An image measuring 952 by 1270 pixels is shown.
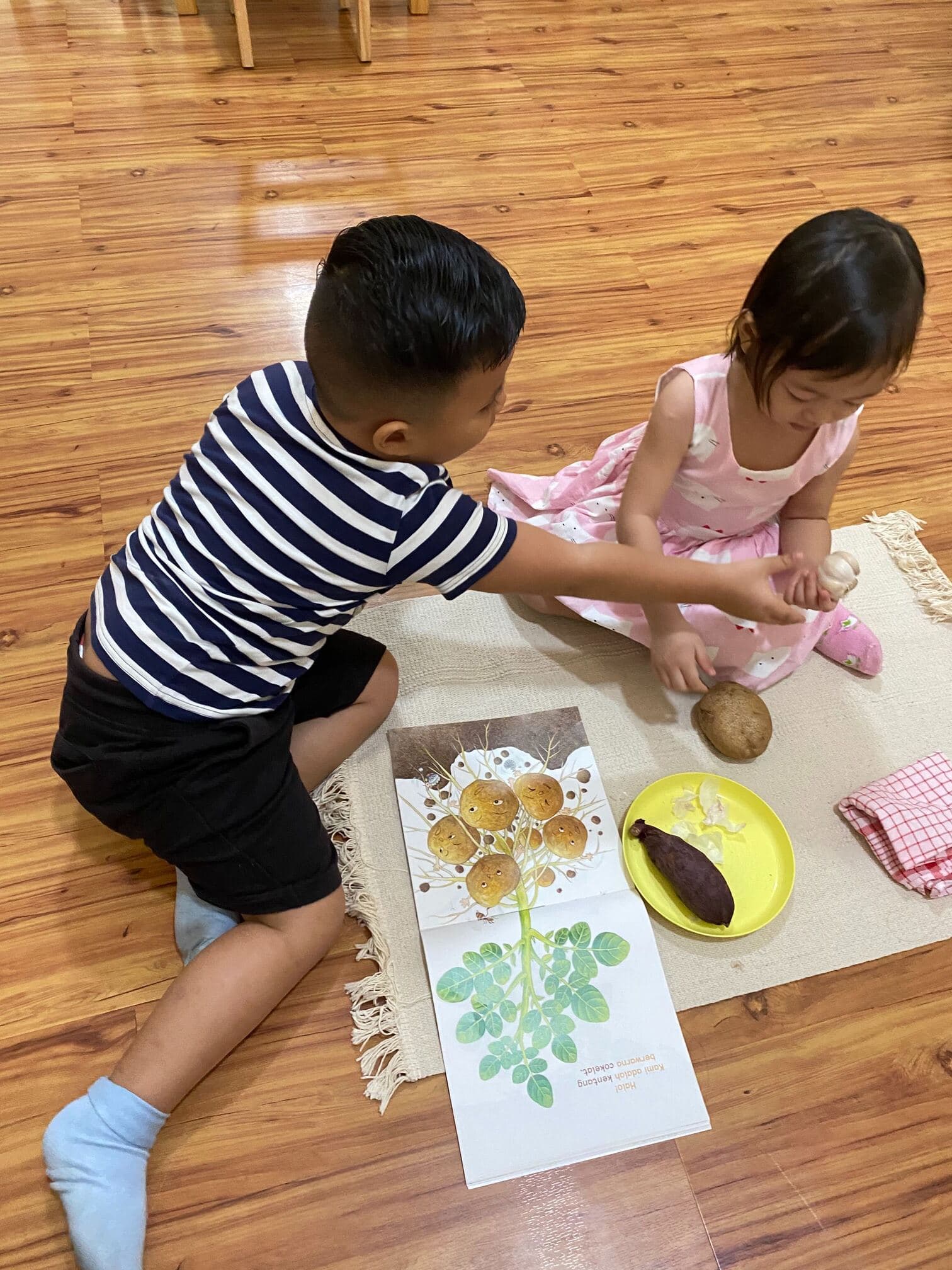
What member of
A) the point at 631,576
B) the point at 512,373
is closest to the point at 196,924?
the point at 631,576

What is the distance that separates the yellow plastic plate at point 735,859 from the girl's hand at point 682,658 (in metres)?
0.10

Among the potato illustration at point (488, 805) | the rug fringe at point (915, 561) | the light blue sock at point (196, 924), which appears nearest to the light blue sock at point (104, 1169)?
the light blue sock at point (196, 924)

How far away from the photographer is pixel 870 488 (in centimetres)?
123

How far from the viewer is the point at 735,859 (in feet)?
2.96

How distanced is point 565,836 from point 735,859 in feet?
0.54

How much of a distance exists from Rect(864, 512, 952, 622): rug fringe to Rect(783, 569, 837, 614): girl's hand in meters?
0.28

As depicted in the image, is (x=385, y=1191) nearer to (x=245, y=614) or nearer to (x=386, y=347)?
(x=245, y=614)

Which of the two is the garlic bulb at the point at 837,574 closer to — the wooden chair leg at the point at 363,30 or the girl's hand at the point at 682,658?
the girl's hand at the point at 682,658

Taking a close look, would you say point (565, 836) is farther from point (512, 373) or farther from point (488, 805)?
point (512, 373)

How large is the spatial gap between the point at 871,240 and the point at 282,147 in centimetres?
118

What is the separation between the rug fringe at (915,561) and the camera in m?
1.11

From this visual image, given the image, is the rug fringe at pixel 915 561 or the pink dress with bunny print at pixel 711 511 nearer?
the pink dress with bunny print at pixel 711 511

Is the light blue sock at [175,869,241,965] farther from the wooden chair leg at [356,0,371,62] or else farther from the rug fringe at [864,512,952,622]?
the wooden chair leg at [356,0,371,62]

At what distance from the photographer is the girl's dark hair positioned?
59 centimetres
